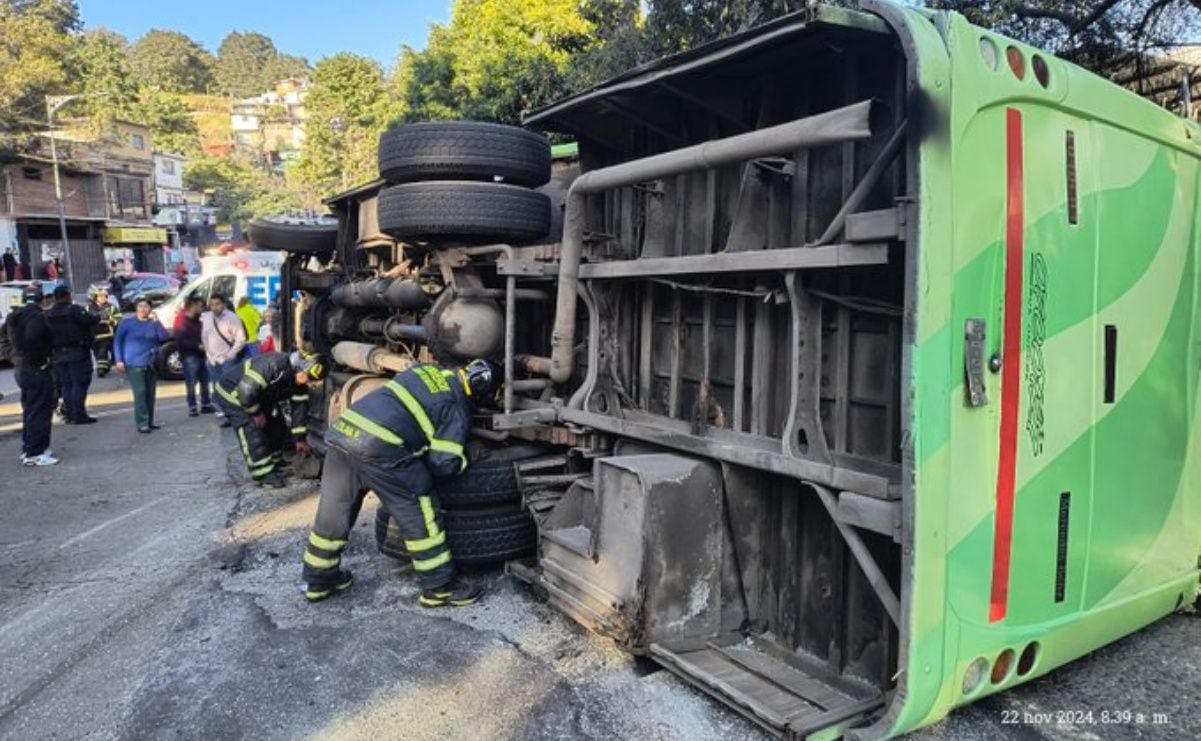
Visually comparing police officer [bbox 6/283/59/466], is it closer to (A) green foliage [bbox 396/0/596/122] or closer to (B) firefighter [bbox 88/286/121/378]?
(B) firefighter [bbox 88/286/121/378]

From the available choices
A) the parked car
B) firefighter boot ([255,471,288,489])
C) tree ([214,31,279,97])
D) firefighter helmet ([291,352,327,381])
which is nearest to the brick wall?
the parked car

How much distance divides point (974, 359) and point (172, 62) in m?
129

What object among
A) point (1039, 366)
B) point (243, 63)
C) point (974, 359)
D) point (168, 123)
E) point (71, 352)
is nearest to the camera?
point (974, 359)

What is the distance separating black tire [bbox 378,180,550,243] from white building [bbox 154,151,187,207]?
56.2 meters

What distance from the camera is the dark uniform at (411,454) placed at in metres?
4.09

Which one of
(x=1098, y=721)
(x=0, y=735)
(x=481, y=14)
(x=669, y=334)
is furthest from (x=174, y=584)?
(x=481, y=14)

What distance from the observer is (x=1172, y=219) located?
124 inches

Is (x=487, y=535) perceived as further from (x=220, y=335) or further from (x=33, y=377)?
(x=220, y=335)

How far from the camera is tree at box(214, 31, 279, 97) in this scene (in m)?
124

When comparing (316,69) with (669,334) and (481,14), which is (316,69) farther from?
(669,334)

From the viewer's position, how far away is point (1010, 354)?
253 centimetres

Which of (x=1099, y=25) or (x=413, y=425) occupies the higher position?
(x=1099, y=25)

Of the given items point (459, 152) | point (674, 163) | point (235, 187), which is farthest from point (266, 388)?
point (235, 187)

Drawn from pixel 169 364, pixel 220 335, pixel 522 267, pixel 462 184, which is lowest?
pixel 169 364
